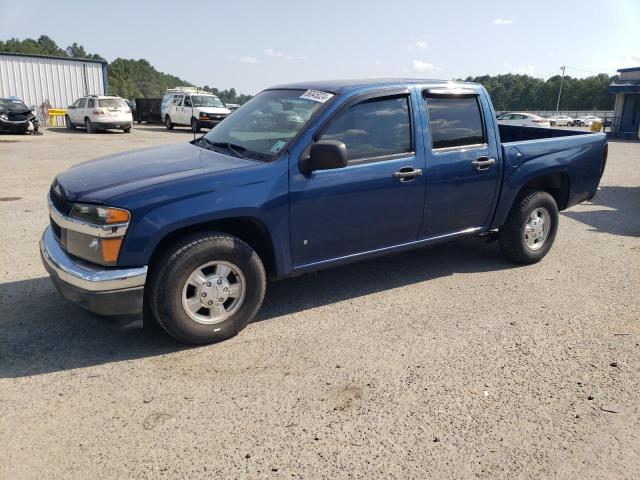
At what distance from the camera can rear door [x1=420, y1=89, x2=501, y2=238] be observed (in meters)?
4.64

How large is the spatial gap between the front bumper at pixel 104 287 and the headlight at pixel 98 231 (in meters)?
0.08

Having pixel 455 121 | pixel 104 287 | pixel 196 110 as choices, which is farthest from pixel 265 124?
pixel 196 110

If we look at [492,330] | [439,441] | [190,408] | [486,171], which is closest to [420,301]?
[492,330]

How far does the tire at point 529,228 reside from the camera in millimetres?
5441

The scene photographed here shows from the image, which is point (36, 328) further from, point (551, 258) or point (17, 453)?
point (551, 258)

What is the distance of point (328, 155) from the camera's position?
3.76m

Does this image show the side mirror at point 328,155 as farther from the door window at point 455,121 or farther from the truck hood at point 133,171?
the door window at point 455,121

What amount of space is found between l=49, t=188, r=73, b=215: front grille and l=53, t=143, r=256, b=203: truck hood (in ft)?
0.14

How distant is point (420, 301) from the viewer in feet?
15.3

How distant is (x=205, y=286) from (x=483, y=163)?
2801 mm

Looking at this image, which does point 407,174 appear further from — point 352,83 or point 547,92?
point 547,92

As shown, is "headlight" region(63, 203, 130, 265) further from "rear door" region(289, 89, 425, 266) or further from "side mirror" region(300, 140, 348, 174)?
"side mirror" region(300, 140, 348, 174)

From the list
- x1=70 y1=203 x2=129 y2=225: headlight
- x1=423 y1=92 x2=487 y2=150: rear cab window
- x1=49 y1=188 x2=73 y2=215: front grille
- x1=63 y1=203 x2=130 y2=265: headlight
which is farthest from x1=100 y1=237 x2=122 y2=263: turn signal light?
x1=423 y1=92 x2=487 y2=150: rear cab window

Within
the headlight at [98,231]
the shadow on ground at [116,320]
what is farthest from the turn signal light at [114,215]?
the shadow on ground at [116,320]
